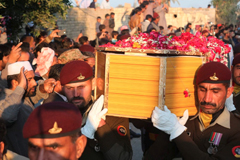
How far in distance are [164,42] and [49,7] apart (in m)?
5.84

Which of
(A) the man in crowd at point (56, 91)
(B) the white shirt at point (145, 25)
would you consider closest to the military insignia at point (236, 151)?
(A) the man in crowd at point (56, 91)

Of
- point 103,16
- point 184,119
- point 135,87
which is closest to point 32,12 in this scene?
point 135,87

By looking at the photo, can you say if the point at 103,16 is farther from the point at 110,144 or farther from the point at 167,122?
the point at 167,122

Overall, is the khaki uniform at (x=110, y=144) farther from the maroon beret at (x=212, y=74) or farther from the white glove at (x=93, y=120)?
the maroon beret at (x=212, y=74)

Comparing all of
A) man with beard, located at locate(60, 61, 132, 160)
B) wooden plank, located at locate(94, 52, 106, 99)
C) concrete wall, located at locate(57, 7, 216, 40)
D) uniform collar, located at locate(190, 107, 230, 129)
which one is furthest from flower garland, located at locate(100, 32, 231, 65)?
concrete wall, located at locate(57, 7, 216, 40)

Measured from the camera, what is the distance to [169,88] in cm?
341

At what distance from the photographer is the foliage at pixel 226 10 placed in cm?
3238

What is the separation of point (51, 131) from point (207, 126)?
1.88 metres

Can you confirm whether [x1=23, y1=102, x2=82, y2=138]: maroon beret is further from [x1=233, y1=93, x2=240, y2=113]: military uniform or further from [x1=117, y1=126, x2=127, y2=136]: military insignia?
[x1=233, y1=93, x2=240, y2=113]: military uniform

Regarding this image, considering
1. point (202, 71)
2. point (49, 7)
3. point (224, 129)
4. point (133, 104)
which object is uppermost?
point (49, 7)

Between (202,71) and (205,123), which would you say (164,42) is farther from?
(205,123)

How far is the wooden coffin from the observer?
334 centimetres

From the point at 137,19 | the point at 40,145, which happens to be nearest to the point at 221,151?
the point at 40,145

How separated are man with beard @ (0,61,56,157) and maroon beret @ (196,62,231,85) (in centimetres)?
186
